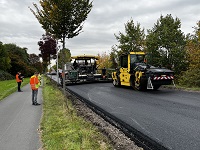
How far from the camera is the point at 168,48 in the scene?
19891mm

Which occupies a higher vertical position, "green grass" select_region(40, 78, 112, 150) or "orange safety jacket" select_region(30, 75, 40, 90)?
"orange safety jacket" select_region(30, 75, 40, 90)

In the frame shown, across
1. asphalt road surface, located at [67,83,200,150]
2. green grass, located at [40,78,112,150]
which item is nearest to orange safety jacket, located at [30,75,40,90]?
asphalt road surface, located at [67,83,200,150]

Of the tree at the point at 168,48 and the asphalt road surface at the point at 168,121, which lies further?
the tree at the point at 168,48

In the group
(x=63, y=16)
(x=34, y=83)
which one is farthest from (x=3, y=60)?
(x=63, y=16)

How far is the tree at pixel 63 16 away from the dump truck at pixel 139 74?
594 cm

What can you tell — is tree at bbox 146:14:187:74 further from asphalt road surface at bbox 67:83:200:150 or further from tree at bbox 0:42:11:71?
tree at bbox 0:42:11:71

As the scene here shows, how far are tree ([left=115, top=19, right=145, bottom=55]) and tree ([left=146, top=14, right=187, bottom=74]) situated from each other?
524 cm

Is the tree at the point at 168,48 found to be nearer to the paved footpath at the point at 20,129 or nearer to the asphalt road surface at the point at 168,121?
the asphalt road surface at the point at 168,121

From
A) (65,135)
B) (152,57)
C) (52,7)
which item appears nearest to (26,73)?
(152,57)

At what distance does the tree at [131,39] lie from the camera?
26.0 meters

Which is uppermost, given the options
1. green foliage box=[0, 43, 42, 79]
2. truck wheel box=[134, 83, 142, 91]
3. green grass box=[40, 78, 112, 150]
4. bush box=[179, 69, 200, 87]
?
green foliage box=[0, 43, 42, 79]

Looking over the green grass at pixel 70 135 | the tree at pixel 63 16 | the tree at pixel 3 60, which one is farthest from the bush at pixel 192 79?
the tree at pixel 3 60

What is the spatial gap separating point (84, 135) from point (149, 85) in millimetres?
8927

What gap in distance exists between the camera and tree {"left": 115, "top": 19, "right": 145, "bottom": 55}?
26.0 metres
